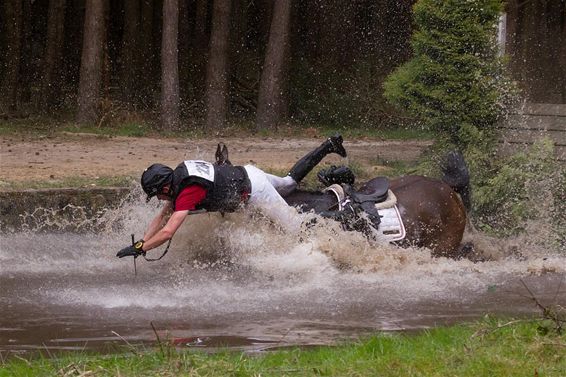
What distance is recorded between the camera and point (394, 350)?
21.7ft

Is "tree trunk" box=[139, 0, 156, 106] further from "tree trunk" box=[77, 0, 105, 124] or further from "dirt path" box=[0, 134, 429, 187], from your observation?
"dirt path" box=[0, 134, 429, 187]

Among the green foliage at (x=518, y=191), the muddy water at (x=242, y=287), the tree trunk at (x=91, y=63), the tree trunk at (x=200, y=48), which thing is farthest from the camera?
the tree trunk at (x=200, y=48)

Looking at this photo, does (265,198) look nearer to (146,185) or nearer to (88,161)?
(146,185)

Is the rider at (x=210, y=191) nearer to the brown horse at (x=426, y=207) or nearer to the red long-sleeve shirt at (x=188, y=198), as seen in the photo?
the red long-sleeve shirt at (x=188, y=198)

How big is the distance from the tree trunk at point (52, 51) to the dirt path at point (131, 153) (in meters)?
4.76

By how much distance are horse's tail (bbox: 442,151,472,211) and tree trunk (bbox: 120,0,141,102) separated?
14395mm

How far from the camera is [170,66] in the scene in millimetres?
20203

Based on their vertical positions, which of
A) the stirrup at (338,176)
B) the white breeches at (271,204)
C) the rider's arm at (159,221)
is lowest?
the rider's arm at (159,221)

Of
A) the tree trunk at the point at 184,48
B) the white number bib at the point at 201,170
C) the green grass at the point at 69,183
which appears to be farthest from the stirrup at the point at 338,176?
the tree trunk at the point at 184,48

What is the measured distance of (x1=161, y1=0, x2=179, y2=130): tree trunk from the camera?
1983 cm

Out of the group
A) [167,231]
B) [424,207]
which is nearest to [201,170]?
[167,231]

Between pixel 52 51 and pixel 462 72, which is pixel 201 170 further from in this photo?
pixel 52 51

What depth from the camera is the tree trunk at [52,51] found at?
23000 mm

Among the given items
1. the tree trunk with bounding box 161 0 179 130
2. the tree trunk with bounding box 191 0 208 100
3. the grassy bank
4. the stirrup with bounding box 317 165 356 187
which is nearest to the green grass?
the stirrup with bounding box 317 165 356 187
